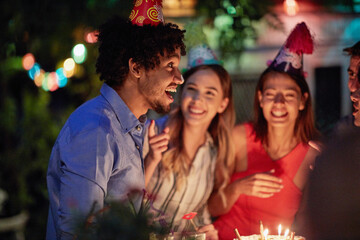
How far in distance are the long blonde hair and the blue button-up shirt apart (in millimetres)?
1029

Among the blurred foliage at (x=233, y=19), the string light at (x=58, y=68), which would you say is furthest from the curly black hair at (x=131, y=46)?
the string light at (x=58, y=68)

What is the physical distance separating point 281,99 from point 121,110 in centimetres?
134

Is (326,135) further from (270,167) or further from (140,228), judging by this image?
(140,228)

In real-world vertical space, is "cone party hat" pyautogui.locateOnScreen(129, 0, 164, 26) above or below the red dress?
above

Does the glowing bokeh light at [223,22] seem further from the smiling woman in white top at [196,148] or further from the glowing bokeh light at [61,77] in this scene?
the glowing bokeh light at [61,77]

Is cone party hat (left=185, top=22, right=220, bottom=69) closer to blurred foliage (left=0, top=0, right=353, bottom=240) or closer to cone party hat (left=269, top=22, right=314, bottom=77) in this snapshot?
blurred foliage (left=0, top=0, right=353, bottom=240)

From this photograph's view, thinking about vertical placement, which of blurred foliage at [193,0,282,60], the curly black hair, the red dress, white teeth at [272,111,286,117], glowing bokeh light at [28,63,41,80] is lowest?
the red dress

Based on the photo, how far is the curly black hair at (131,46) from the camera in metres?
2.36

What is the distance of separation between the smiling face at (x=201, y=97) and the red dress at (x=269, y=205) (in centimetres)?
49

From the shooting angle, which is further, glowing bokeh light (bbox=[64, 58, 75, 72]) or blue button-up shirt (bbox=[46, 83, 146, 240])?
glowing bokeh light (bbox=[64, 58, 75, 72])

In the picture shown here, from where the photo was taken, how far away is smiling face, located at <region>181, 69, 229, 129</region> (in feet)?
10.9

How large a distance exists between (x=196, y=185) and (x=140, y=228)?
6.92ft

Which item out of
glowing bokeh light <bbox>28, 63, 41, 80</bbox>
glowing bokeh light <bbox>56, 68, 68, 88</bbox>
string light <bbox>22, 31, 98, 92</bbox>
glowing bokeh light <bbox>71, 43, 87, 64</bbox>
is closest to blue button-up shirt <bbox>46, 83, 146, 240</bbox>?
string light <bbox>22, 31, 98, 92</bbox>

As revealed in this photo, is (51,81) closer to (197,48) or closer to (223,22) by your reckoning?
(223,22)
